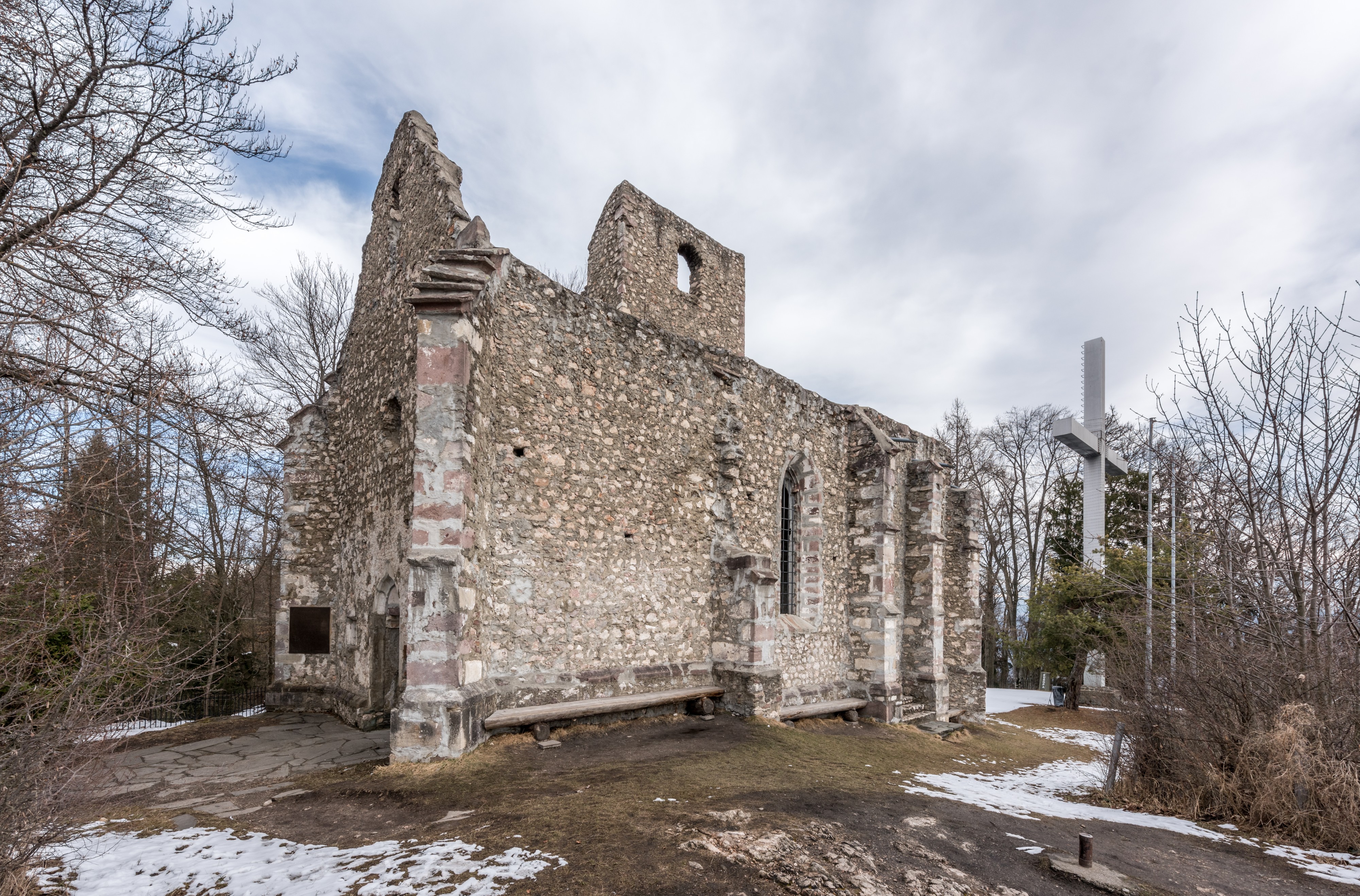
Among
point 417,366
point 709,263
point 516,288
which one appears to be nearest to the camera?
point 417,366

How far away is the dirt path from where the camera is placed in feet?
13.5

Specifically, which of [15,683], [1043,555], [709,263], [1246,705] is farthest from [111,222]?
[1043,555]

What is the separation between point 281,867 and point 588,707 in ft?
13.1

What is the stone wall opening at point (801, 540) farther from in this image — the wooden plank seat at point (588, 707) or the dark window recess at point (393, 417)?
the dark window recess at point (393, 417)

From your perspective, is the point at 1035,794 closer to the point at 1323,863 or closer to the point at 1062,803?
the point at 1062,803

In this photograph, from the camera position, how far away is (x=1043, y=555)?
26109 mm

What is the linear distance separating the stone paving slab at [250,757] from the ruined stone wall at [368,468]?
0.66 meters

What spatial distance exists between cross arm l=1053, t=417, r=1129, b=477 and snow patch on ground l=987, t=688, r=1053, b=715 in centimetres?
775

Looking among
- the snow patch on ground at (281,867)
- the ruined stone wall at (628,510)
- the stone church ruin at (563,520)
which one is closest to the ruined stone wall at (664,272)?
the stone church ruin at (563,520)

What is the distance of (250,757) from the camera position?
711 cm

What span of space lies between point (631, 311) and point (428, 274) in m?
7.05

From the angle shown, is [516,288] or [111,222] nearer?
[111,222]

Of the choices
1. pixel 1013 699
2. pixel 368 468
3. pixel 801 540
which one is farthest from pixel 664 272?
pixel 1013 699

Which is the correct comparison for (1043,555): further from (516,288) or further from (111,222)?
(111,222)
